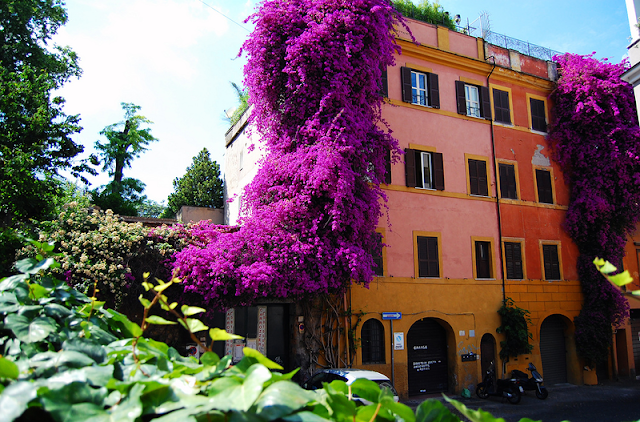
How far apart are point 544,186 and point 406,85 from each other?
798cm

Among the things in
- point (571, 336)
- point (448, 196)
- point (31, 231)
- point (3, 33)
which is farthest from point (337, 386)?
point (3, 33)

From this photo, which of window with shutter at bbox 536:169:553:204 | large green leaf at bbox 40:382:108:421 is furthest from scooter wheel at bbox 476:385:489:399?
large green leaf at bbox 40:382:108:421

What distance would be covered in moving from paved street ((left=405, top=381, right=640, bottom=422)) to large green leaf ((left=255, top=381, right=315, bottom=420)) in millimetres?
13934

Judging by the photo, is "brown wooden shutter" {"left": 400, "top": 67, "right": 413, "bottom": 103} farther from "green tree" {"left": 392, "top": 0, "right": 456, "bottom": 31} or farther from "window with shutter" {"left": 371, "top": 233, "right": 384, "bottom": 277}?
"window with shutter" {"left": 371, "top": 233, "right": 384, "bottom": 277}

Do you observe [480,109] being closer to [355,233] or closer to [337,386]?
[355,233]

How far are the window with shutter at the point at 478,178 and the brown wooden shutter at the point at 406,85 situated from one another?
3.65 meters

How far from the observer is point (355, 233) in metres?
14.5

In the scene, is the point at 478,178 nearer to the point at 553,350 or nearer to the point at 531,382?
the point at 531,382

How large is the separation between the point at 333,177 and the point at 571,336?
548 inches

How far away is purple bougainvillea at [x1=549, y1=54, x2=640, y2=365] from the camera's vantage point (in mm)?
20141

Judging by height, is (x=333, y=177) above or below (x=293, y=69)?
below

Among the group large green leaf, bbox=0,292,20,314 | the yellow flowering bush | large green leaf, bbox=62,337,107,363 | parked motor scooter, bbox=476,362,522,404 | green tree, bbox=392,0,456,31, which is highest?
green tree, bbox=392,0,456,31

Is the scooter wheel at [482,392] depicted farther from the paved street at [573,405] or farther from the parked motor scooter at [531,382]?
the parked motor scooter at [531,382]

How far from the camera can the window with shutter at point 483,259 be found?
18906 millimetres
